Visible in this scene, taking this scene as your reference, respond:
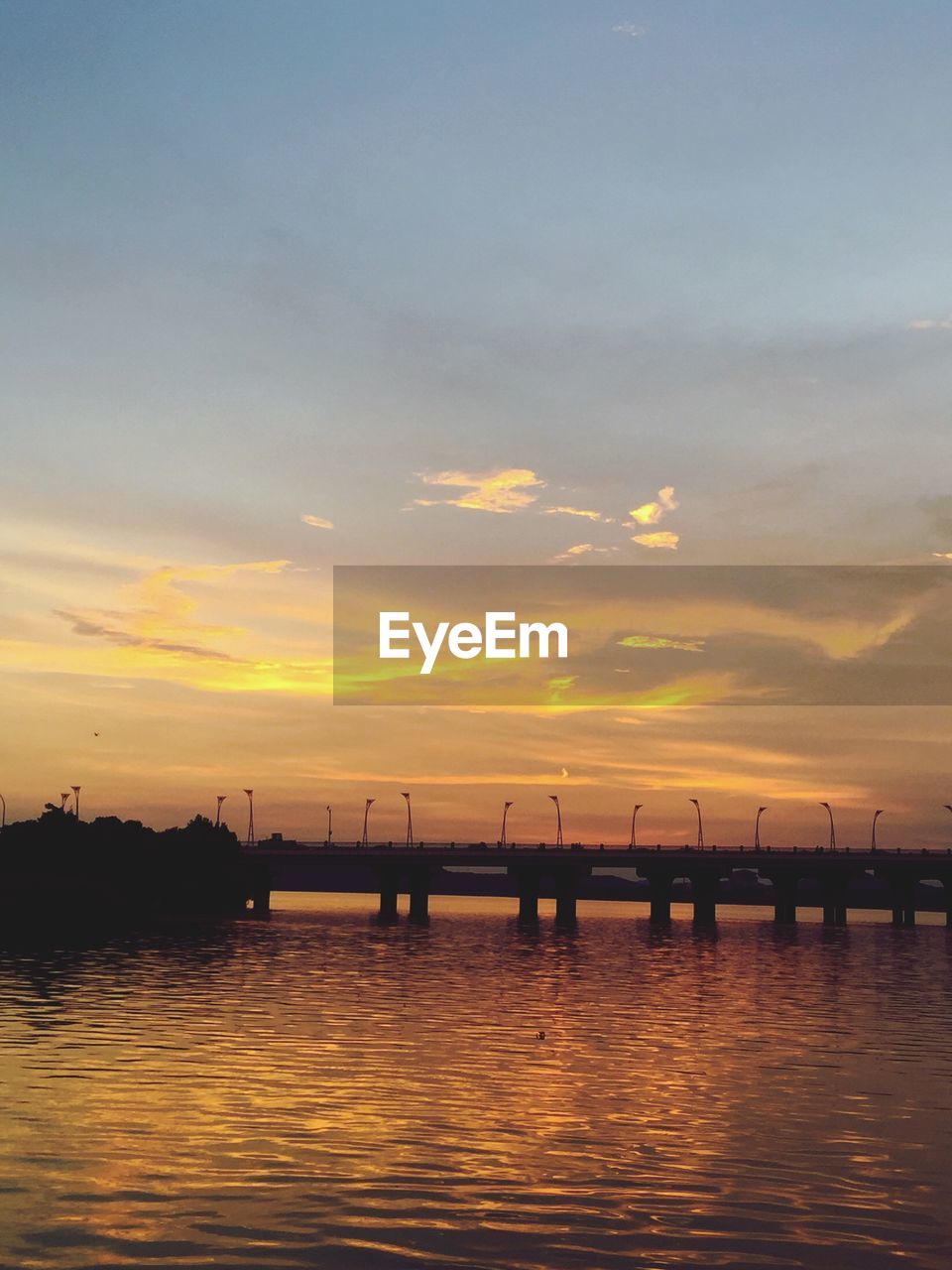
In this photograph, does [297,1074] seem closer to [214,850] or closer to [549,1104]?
[549,1104]

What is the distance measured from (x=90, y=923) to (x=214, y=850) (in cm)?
5630

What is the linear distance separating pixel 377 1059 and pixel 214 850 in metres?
159

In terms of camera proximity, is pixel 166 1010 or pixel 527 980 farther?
pixel 527 980

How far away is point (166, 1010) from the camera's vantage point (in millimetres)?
57656

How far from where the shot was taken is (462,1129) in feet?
104

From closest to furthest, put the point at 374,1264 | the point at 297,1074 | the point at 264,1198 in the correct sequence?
the point at 374,1264 → the point at 264,1198 → the point at 297,1074

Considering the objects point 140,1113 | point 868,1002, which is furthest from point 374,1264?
point 868,1002

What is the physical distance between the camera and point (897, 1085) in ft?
137

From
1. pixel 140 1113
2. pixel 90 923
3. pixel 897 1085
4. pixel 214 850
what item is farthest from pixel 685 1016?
pixel 214 850

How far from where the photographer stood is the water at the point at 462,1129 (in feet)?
72.8

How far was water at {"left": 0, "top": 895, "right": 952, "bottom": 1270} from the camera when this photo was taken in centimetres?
2220

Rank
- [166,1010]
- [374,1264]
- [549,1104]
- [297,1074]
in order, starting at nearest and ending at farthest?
1. [374,1264]
2. [549,1104]
3. [297,1074]
4. [166,1010]

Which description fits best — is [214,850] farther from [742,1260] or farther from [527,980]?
[742,1260]

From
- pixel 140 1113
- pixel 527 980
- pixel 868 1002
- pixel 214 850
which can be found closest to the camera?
pixel 140 1113
